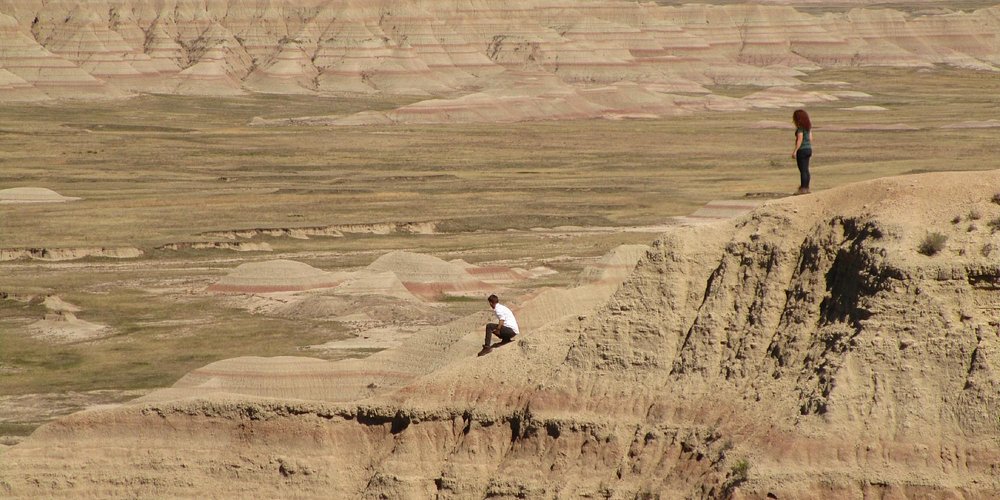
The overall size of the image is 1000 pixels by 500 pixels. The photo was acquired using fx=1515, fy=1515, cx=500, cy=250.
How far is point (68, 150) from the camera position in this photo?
82.2m

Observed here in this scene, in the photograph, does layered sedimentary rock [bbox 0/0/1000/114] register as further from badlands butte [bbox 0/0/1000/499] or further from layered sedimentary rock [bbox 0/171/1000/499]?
layered sedimentary rock [bbox 0/171/1000/499]

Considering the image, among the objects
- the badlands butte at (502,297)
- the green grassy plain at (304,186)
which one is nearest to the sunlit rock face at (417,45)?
the green grassy plain at (304,186)

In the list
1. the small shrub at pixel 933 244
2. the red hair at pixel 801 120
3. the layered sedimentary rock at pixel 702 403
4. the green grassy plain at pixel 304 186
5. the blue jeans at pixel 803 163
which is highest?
the red hair at pixel 801 120

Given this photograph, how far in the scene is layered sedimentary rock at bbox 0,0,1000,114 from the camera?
125062 millimetres

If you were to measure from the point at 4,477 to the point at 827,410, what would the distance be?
985 cm

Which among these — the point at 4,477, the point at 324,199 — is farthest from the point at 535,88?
the point at 4,477

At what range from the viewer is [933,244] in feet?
49.2

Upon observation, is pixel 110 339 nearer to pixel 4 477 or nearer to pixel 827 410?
pixel 4 477

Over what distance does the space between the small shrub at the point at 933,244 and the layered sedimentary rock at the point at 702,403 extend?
1.1 inches

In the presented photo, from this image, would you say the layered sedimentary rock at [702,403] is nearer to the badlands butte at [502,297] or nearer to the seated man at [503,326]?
the badlands butte at [502,297]

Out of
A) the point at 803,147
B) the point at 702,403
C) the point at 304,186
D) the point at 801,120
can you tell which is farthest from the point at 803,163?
the point at 304,186

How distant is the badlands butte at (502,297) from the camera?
14.8 m

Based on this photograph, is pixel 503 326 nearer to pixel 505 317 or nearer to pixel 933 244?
pixel 505 317

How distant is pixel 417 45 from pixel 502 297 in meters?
102
